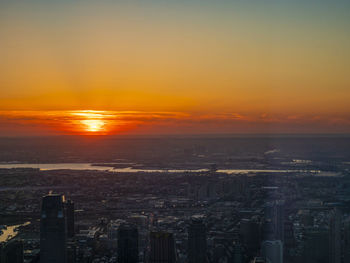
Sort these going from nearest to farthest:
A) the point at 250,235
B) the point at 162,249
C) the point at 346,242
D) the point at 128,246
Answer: the point at 162,249 < the point at 346,242 < the point at 128,246 < the point at 250,235

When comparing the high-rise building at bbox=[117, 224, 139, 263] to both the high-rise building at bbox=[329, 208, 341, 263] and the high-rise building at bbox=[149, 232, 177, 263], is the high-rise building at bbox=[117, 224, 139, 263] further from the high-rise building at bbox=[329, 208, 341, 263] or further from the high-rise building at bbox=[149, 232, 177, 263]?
the high-rise building at bbox=[329, 208, 341, 263]

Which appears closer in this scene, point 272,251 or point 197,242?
point 272,251

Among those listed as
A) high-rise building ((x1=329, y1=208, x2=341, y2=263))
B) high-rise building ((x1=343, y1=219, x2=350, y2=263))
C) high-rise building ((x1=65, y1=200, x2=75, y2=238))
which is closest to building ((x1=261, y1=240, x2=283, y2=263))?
high-rise building ((x1=329, y1=208, x2=341, y2=263))

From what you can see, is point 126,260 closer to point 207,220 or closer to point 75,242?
point 75,242

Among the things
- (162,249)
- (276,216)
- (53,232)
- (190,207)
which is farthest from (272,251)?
(190,207)

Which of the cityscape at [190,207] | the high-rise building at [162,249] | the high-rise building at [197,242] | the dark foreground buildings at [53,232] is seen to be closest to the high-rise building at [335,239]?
the cityscape at [190,207]

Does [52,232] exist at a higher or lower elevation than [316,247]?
higher

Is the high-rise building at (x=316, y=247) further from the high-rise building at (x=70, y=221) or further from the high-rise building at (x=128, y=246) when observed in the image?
the high-rise building at (x=70, y=221)

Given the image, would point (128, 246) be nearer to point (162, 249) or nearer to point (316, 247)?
point (162, 249)
